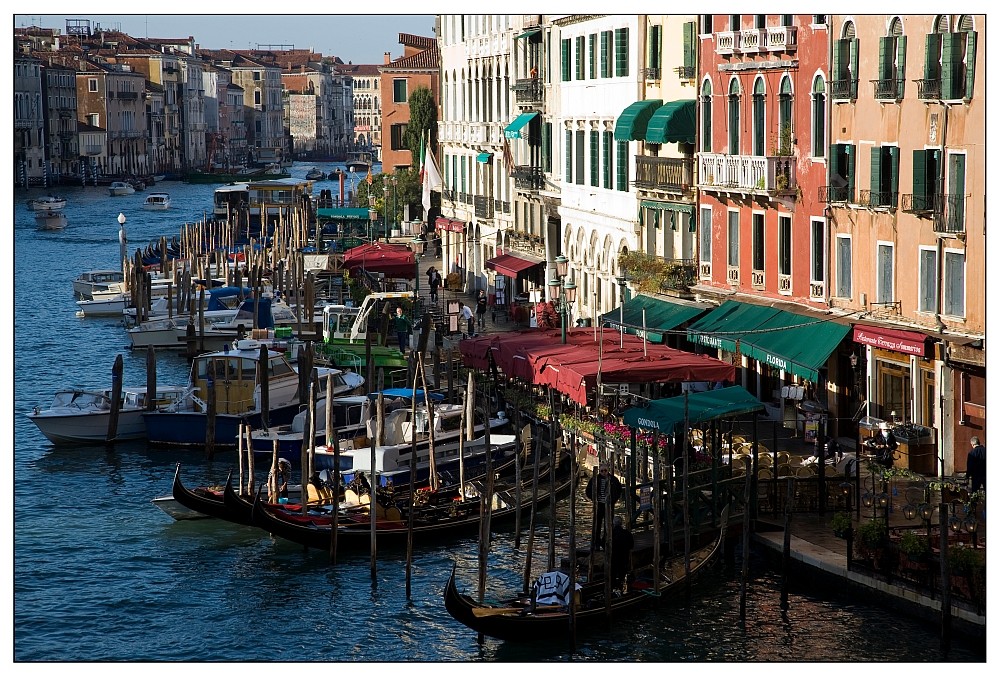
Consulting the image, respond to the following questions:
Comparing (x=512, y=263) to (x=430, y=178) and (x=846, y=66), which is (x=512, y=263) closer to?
(x=430, y=178)

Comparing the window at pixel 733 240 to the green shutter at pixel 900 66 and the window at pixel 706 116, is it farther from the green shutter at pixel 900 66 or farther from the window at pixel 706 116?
the green shutter at pixel 900 66

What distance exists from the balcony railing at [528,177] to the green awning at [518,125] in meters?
1.06

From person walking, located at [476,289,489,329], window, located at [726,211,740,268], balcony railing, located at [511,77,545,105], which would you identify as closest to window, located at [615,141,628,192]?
window, located at [726,211,740,268]

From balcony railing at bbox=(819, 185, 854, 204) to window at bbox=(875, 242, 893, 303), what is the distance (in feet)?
4.31

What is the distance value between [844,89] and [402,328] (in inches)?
710

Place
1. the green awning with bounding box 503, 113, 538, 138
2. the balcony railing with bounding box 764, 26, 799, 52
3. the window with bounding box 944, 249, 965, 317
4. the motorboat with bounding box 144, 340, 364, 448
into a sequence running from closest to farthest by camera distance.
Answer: the window with bounding box 944, 249, 965, 317 → the balcony railing with bounding box 764, 26, 799, 52 → the motorboat with bounding box 144, 340, 364, 448 → the green awning with bounding box 503, 113, 538, 138

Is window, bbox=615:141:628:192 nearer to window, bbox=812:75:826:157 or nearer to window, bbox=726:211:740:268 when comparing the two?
window, bbox=726:211:740:268

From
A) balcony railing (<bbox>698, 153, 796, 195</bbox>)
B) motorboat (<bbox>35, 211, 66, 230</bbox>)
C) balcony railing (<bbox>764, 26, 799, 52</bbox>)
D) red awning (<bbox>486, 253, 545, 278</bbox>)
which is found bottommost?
motorboat (<bbox>35, 211, 66, 230</bbox>)

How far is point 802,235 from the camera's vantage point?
104 ft

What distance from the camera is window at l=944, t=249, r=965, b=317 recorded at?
26.6 m

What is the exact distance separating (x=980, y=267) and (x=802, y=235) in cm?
597

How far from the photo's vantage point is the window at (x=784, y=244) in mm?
32281

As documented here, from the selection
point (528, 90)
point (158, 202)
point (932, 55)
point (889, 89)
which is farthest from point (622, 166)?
point (158, 202)

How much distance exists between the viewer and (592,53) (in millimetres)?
42375
